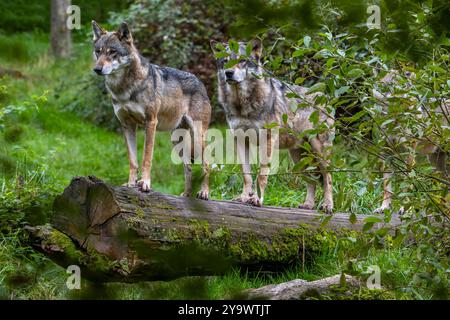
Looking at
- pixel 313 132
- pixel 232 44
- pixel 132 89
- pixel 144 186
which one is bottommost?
pixel 144 186

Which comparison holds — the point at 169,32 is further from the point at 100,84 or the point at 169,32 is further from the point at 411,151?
the point at 411,151

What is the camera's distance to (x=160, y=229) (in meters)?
4.90

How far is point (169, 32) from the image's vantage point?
43.7 ft

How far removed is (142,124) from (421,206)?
3839 mm

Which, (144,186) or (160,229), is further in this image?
(144,186)

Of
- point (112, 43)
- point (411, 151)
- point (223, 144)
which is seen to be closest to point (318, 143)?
point (223, 144)

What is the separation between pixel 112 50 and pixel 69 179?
3.91 meters

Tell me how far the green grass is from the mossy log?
19 cm

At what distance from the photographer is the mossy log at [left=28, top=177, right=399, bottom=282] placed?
15.0ft

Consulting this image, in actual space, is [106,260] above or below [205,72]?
below
